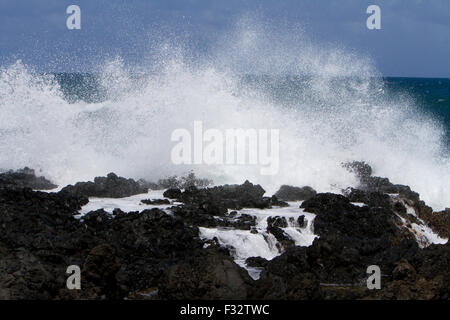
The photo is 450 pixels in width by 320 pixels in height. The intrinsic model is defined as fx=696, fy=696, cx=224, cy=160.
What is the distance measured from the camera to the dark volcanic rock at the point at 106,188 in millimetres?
14688

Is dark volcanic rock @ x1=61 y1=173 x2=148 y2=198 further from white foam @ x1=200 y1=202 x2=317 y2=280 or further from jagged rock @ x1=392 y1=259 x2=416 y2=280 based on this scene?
jagged rock @ x1=392 y1=259 x2=416 y2=280

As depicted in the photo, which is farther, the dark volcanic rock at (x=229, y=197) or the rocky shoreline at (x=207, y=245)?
the dark volcanic rock at (x=229, y=197)

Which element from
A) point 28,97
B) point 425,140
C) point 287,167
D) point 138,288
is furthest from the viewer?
point 425,140

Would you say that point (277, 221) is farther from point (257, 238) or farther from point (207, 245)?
point (207, 245)

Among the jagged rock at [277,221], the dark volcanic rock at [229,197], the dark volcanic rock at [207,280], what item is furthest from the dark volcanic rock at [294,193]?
the dark volcanic rock at [207,280]

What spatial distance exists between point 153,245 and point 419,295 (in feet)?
14.5

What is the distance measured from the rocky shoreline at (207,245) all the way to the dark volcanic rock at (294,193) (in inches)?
1.5

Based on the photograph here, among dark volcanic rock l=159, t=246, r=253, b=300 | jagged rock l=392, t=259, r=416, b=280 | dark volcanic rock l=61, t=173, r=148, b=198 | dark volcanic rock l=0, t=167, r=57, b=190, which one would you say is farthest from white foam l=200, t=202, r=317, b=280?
dark volcanic rock l=0, t=167, r=57, b=190

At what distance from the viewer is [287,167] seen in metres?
18.7

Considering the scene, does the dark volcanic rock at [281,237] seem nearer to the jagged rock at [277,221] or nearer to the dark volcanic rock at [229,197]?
the jagged rock at [277,221]

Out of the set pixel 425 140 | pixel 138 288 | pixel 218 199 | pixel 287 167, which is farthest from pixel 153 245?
pixel 425 140

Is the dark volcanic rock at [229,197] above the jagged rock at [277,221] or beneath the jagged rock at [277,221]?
above
